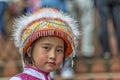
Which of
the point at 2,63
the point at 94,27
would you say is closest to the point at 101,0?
the point at 94,27

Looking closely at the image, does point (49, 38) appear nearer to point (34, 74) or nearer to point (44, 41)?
point (44, 41)

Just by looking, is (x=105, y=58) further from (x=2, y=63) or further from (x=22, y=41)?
(x=22, y=41)

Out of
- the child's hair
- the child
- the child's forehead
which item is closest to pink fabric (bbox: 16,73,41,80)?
the child

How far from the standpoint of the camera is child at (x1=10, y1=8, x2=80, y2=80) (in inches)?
148

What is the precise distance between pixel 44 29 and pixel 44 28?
12 mm

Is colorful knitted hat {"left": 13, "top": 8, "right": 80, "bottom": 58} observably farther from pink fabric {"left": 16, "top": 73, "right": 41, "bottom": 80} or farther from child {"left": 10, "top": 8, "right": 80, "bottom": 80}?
pink fabric {"left": 16, "top": 73, "right": 41, "bottom": 80}

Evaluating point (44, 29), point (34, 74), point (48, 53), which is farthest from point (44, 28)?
point (34, 74)

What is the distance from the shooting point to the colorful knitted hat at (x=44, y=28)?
3840 mm

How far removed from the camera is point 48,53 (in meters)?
3.74

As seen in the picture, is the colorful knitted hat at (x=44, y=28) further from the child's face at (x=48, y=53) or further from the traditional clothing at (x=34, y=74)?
the traditional clothing at (x=34, y=74)

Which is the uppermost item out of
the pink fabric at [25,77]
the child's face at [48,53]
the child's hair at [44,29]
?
the child's hair at [44,29]

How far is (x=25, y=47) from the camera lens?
12.7ft

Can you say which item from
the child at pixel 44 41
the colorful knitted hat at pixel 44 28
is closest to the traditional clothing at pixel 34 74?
the child at pixel 44 41

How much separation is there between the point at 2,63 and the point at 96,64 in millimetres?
1360
